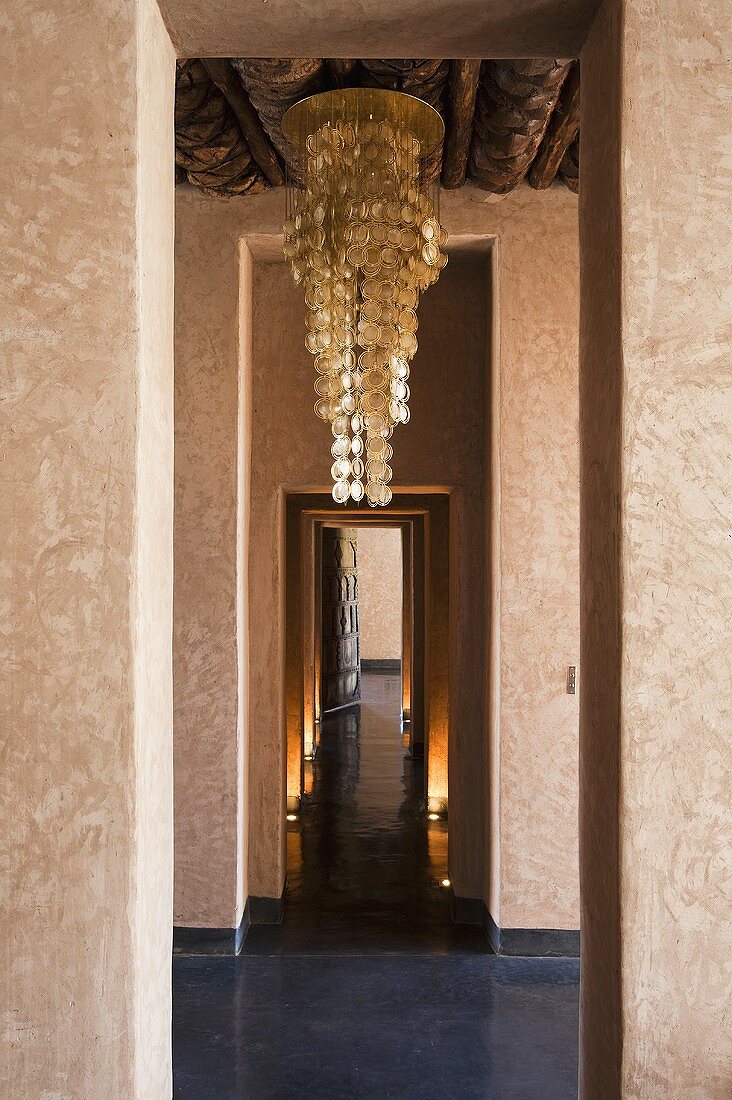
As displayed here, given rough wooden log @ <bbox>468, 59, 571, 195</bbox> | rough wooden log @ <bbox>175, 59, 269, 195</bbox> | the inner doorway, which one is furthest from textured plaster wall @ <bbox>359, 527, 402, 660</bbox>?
rough wooden log @ <bbox>468, 59, 571, 195</bbox>

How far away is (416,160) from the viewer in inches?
139

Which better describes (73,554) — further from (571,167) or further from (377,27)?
(571,167)

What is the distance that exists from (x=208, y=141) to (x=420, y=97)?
90 centimetres

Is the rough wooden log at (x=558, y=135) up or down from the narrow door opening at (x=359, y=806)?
up

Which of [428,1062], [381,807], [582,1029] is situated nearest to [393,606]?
[381,807]

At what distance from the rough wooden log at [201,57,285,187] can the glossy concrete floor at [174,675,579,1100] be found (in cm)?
339

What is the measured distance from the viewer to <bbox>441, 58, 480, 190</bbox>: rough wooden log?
327 cm

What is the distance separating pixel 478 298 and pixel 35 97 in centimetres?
340

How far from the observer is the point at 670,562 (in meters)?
1.87

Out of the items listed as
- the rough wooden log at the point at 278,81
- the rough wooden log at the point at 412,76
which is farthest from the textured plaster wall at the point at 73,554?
the rough wooden log at the point at 412,76

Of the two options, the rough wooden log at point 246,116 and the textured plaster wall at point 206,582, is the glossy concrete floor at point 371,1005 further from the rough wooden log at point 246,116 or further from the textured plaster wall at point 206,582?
the rough wooden log at point 246,116

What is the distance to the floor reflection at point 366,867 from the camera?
471 centimetres

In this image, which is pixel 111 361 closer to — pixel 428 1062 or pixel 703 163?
pixel 703 163

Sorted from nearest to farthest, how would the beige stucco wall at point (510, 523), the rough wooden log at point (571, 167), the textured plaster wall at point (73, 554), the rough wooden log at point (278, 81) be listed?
the textured plaster wall at point (73, 554), the rough wooden log at point (278, 81), the rough wooden log at point (571, 167), the beige stucco wall at point (510, 523)
